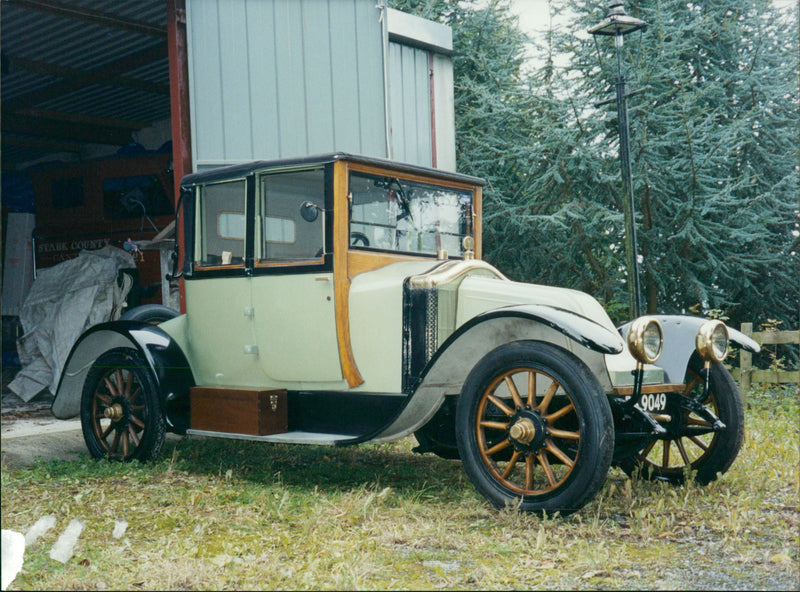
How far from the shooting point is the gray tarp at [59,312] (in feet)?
26.2

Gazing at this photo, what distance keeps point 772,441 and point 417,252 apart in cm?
320

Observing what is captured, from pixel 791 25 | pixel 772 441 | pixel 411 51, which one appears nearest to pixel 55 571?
pixel 772 441

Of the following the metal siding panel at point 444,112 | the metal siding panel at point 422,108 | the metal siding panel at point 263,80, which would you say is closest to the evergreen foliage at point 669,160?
the metal siding panel at point 444,112

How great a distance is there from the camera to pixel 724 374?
4.49 metres

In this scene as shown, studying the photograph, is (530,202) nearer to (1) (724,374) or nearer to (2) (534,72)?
(2) (534,72)

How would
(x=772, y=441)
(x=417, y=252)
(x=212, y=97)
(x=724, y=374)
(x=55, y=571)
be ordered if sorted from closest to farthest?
1. (x=55, y=571)
2. (x=724, y=374)
3. (x=417, y=252)
4. (x=772, y=441)
5. (x=212, y=97)

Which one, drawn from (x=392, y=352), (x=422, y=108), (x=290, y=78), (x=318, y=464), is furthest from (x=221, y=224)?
(x=422, y=108)

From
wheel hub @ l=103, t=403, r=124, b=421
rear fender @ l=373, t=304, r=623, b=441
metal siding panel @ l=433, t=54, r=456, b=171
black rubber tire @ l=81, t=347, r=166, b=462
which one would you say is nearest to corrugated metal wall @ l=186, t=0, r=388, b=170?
metal siding panel @ l=433, t=54, r=456, b=171

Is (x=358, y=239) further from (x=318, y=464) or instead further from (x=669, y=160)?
(x=669, y=160)

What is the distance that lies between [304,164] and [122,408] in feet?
6.89

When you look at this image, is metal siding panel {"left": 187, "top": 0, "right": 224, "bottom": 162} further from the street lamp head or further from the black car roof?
the street lamp head

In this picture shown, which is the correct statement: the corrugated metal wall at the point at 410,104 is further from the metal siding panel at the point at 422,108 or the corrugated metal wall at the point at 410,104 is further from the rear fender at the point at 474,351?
the rear fender at the point at 474,351

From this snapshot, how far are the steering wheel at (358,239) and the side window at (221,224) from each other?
79cm

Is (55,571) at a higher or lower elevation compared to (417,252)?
lower
